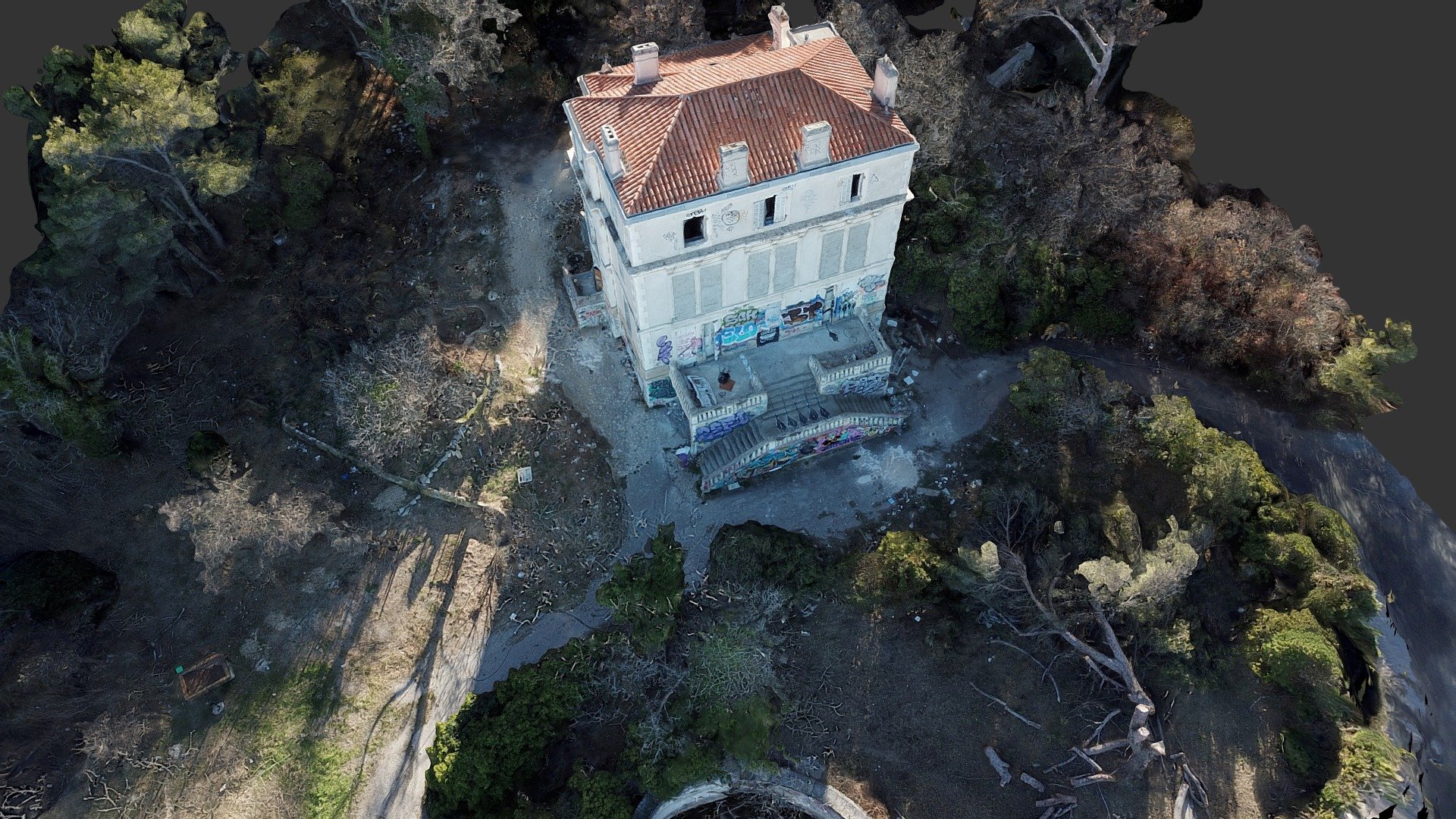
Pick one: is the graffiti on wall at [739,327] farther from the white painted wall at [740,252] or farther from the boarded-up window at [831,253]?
the boarded-up window at [831,253]

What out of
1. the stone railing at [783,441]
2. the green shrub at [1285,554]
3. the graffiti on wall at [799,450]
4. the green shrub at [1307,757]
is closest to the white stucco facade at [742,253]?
the stone railing at [783,441]

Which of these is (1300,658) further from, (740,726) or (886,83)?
(886,83)

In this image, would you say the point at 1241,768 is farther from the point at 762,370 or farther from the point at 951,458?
the point at 762,370

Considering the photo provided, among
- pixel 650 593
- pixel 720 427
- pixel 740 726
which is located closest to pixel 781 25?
pixel 720 427

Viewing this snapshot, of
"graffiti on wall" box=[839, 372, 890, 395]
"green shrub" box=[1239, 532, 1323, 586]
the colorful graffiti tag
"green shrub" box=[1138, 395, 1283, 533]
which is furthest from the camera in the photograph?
the colorful graffiti tag

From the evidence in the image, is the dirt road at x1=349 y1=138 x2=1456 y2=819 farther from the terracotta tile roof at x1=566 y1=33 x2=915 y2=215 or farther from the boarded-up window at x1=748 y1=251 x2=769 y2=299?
the terracotta tile roof at x1=566 y1=33 x2=915 y2=215

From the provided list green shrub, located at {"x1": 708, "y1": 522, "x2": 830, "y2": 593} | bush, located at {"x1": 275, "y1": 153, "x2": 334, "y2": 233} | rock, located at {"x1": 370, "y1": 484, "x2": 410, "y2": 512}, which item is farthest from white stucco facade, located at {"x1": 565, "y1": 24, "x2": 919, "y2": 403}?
bush, located at {"x1": 275, "y1": 153, "x2": 334, "y2": 233}
